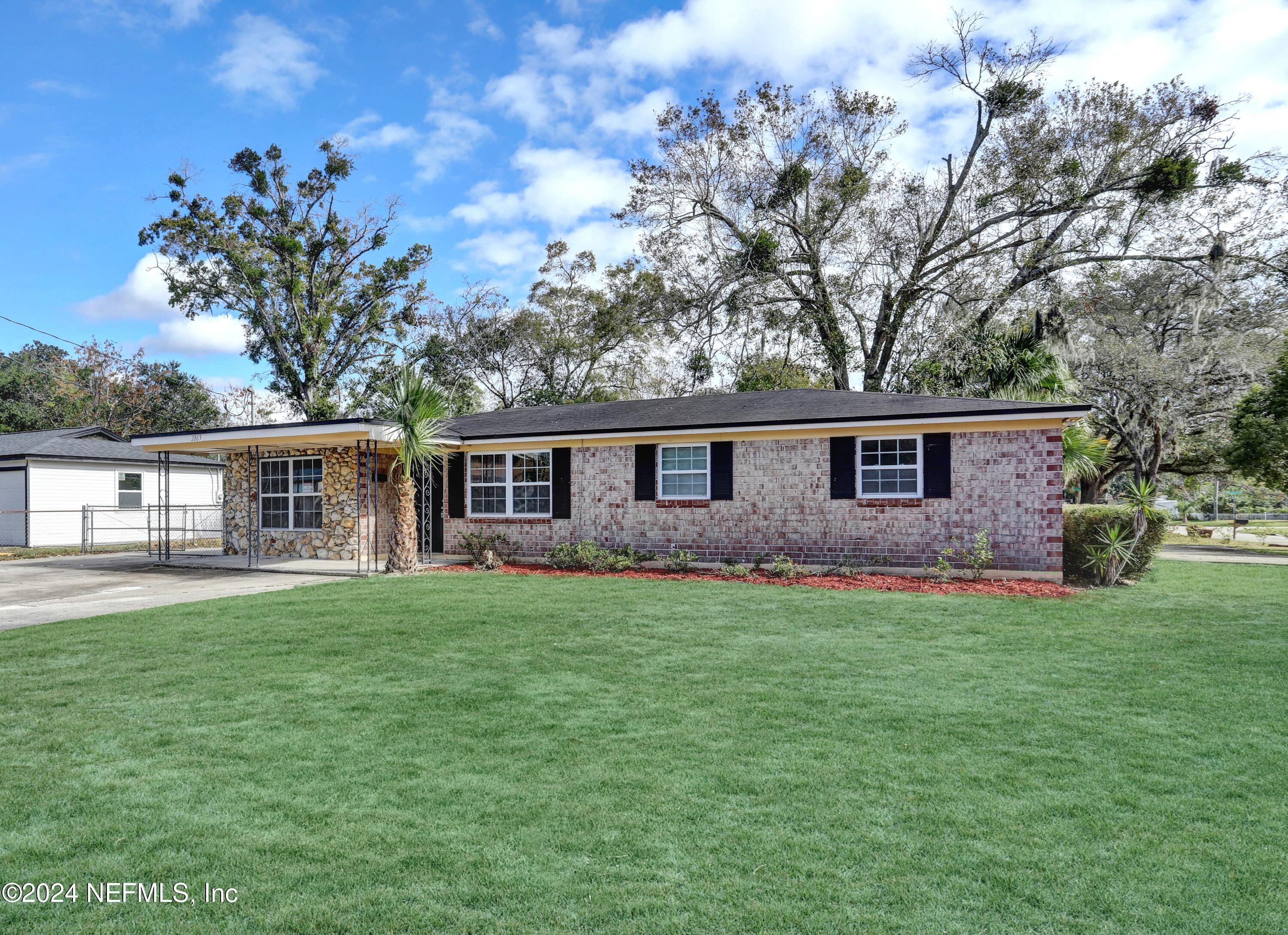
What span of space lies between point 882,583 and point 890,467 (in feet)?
7.26

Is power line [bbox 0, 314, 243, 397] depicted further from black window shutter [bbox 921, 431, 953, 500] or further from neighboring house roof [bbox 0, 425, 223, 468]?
black window shutter [bbox 921, 431, 953, 500]

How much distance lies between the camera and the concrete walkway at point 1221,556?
16.9 metres

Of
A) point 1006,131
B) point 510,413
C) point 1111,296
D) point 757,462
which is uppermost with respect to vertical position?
point 1006,131

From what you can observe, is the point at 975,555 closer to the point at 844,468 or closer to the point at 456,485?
the point at 844,468

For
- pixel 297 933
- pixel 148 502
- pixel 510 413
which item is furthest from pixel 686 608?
pixel 148 502

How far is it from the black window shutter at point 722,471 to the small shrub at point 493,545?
468cm

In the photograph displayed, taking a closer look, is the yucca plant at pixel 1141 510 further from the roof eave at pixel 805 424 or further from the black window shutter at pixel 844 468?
the black window shutter at pixel 844 468

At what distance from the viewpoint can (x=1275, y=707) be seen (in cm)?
541

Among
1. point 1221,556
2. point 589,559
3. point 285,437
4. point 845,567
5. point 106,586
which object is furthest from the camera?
point 1221,556

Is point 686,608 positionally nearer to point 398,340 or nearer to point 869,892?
point 869,892

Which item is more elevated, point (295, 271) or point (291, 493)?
point (295, 271)

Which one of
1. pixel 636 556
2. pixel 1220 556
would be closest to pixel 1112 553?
pixel 636 556

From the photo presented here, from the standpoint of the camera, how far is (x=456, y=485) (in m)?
17.2

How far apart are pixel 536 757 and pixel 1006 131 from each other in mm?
25373
